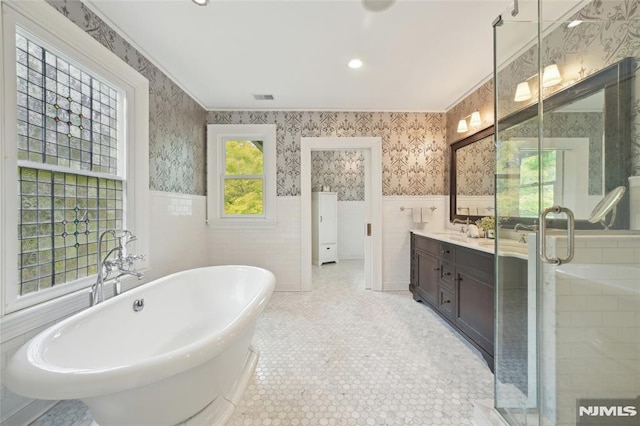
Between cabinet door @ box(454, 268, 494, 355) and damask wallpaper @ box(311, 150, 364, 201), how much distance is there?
3.60 meters

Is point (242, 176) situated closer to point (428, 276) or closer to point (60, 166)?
point (60, 166)

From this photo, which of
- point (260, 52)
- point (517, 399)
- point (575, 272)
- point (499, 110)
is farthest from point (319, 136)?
point (517, 399)

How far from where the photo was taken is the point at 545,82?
5.09ft

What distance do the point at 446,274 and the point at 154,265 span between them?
8.94ft

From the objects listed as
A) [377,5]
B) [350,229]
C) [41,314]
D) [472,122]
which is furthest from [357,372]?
[350,229]

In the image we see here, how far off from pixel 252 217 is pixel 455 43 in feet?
9.35

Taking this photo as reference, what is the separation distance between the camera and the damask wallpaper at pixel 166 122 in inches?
68.7

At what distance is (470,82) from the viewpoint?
8.93 feet

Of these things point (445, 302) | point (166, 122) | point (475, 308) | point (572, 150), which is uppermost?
point (166, 122)

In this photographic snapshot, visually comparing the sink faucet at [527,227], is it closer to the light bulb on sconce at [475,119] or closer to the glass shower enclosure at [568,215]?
the glass shower enclosure at [568,215]

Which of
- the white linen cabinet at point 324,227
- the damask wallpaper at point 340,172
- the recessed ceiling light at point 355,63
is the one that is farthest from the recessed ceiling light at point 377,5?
the damask wallpaper at point 340,172

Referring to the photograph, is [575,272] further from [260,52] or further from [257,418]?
[260,52]

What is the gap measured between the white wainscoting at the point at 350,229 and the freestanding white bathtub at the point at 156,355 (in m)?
3.60

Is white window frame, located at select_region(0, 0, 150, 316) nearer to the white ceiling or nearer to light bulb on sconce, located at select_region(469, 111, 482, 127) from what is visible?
the white ceiling
